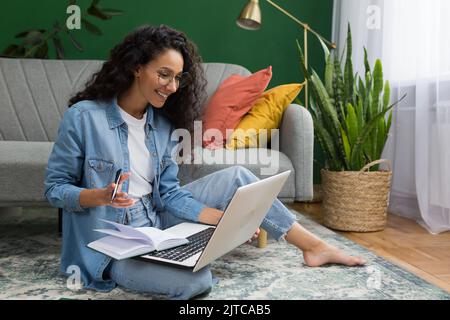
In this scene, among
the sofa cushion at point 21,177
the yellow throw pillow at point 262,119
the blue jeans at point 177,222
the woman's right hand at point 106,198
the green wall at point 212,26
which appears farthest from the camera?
the green wall at point 212,26

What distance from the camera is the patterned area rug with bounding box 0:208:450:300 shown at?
4.41 feet

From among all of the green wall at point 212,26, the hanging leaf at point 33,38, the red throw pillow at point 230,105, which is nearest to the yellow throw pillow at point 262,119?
the red throw pillow at point 230,105

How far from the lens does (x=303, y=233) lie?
1.60 metres

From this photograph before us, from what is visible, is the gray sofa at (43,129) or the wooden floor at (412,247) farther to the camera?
the gray sofa at (43,129)

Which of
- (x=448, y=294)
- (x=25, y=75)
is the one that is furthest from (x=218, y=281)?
(x=25, y=75)

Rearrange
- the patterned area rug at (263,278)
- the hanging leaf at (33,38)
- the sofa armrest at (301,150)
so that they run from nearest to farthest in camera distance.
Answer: the patterned area rug at (263,278)
the sofa armrest at (301,150)
the hanging leaf at (33,38)

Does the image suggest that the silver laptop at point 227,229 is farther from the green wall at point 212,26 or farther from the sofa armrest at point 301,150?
the green wall at point 212,26

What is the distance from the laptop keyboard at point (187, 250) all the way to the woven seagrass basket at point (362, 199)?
→ 3.43 feet

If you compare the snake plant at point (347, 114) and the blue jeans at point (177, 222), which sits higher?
the snake plant at point (347, 114)

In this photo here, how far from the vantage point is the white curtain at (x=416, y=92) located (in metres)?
2.26

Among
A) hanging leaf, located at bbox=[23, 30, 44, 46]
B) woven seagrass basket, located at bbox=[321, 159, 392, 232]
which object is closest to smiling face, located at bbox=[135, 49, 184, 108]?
woven seagrass basket, located at bbox=[321, 159, 392, 232]

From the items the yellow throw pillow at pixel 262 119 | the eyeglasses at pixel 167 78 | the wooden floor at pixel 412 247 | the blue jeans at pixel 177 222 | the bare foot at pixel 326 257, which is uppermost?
the eyeglasses at pixel 167 78

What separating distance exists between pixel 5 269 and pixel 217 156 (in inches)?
32.6

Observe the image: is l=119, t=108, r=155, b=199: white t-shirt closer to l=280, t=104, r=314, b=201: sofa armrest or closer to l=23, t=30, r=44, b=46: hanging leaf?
l=280, t=104, r=314, b=201: sofa armrest
